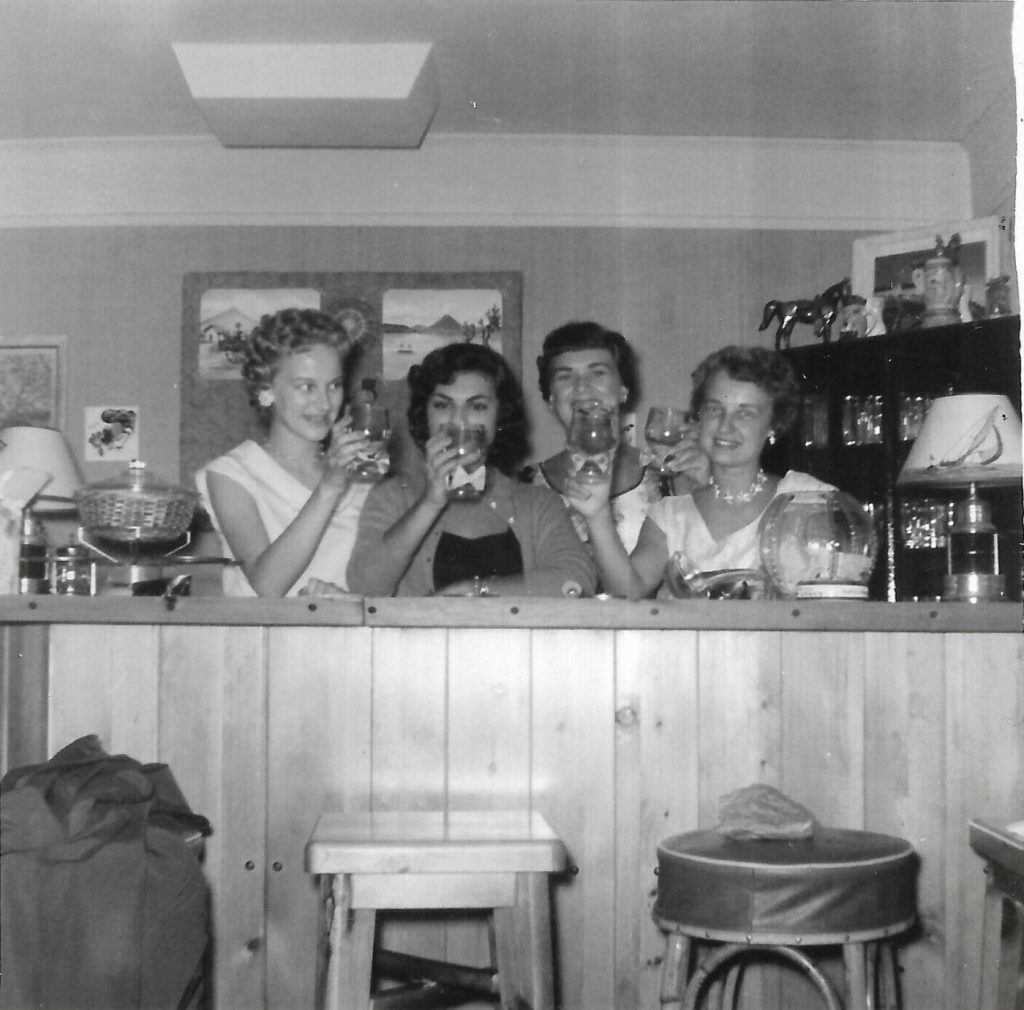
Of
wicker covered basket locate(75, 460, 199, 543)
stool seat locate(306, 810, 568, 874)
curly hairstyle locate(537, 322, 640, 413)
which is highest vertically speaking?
curly hairstyle locate(537, 322, 640, 413)

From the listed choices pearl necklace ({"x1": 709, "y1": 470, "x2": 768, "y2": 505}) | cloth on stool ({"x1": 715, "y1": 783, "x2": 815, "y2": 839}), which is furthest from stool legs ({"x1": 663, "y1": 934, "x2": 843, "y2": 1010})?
pearl necklace ({"x1": 709, "y1": 470, "x2": 768, "y2": 505})

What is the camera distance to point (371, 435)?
6.28 ft

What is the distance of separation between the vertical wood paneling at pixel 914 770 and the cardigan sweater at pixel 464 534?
0.54 m

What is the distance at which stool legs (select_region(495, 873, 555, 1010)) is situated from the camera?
5.15 ft

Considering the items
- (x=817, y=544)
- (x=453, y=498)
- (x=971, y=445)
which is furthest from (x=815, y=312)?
(x=817, y=544)

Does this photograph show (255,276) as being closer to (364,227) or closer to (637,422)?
(364,227)

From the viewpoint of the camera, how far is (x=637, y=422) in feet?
13.4

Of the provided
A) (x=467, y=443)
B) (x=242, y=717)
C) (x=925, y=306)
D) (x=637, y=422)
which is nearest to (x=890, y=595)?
(x=925, y=306)

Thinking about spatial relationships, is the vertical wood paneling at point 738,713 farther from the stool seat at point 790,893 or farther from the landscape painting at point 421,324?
the landscape painting at point 421,324

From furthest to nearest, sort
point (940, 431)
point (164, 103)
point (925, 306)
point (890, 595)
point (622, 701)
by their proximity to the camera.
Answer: point (164, 103) → point (925, 306) → point (890, 595) → point (940, 431) → point (622, 701)

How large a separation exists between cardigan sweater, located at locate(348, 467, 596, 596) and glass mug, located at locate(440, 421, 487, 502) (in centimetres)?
6

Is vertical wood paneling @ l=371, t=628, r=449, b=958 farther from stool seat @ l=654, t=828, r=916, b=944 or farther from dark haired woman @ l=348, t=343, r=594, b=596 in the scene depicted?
stool seat @ l=654, t=828, r=916, b=944

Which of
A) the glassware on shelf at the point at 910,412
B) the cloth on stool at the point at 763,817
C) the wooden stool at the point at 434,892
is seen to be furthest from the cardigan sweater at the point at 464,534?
the glassware on shelf at the point at 910,412

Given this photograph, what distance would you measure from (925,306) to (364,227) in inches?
70.0
